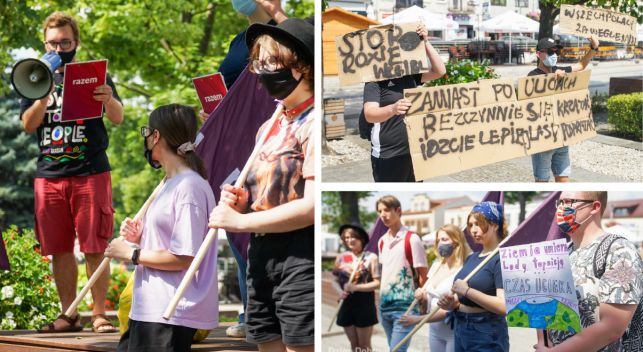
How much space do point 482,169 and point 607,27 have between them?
0.76m

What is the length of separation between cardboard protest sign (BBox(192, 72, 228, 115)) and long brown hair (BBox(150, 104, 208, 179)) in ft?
3.66

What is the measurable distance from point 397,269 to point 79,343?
1588 mm

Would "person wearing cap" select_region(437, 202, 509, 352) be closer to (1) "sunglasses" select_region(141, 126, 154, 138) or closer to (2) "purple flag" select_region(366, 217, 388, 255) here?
(2) "purple flag" select_region(366, 217, 388, 255)

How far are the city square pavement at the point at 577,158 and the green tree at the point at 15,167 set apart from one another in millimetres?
18333

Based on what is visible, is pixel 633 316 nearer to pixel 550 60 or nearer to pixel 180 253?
pixel 550 60

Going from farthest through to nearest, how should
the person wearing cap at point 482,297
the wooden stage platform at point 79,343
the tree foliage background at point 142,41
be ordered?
the tree foliage background at point 142,41 → the wooden stage platform at point 79,343 → the person wearing cap at point 482,297

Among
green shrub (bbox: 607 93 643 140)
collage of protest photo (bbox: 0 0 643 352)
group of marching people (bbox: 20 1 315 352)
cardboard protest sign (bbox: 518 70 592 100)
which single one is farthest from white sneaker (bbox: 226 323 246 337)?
green shrub (bbox: 607 93 643 140)

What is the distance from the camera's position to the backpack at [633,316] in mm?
3916

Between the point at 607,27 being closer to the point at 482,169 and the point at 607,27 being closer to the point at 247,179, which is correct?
the point at 482,169

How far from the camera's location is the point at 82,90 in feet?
18.1

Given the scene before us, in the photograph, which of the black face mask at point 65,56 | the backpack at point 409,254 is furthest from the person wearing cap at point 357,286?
the black face mask at point 65,56

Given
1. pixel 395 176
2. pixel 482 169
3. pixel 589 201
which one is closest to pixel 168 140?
pixel 395 176

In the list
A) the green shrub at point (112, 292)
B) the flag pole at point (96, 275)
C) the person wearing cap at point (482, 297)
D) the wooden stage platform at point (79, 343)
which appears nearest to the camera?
the person wearing cap at point (482, 297)

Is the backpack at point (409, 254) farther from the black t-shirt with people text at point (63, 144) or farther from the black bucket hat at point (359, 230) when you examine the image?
the black t-shirt with people text at point (63, 144)
